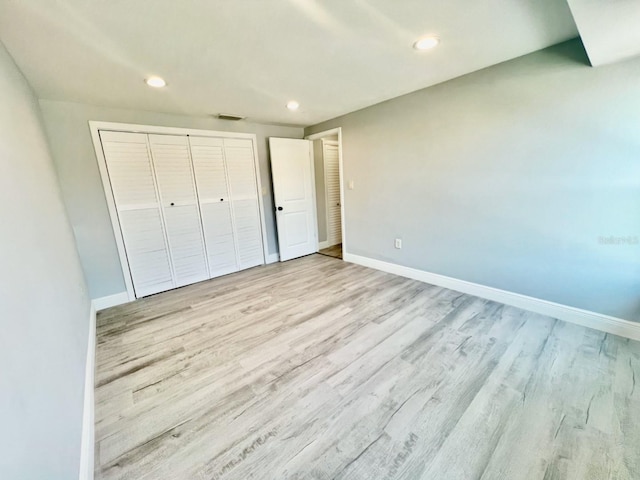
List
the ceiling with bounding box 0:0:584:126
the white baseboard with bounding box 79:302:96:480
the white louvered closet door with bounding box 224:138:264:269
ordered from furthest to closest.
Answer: the white louvered closet door with bounding box 224:138:264:269, the ceiling with bounding box 0:0:584:126, the white baseboard with bounding box 79:302:96:480

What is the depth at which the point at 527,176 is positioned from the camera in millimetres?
2305

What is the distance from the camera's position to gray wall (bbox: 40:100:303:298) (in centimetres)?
264

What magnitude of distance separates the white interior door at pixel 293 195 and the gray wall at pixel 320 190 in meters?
0.21

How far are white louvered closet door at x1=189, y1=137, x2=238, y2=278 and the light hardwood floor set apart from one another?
4.21 feet

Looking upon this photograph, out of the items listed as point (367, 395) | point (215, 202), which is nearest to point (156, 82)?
point (215, 202)

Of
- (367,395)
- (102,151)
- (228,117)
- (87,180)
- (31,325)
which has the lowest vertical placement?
(367,395)

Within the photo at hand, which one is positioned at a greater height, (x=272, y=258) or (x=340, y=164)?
(x=340, y=164)

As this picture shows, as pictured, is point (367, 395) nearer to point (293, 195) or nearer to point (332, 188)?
point (293, 195)

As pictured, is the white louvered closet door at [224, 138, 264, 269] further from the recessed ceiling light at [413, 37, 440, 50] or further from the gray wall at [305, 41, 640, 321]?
the recessed ceiling light at [413, 37, 440, 50]

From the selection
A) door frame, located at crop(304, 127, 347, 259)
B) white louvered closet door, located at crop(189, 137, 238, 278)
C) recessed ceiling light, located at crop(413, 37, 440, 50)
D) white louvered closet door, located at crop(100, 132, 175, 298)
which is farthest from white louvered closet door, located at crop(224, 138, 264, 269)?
recessed ceiling light, located at crop(413, 37, 440, 50)

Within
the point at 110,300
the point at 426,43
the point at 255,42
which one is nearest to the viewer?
the point at 255,42

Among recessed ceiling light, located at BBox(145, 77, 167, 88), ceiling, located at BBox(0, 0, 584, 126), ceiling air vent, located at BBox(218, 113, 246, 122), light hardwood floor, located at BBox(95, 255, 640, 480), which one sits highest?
ceiling, located at BBox(0, 0, 584, 126)

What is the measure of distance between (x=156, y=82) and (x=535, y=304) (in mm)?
3942

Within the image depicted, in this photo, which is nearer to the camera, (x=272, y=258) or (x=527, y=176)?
(x=527, y=176)
